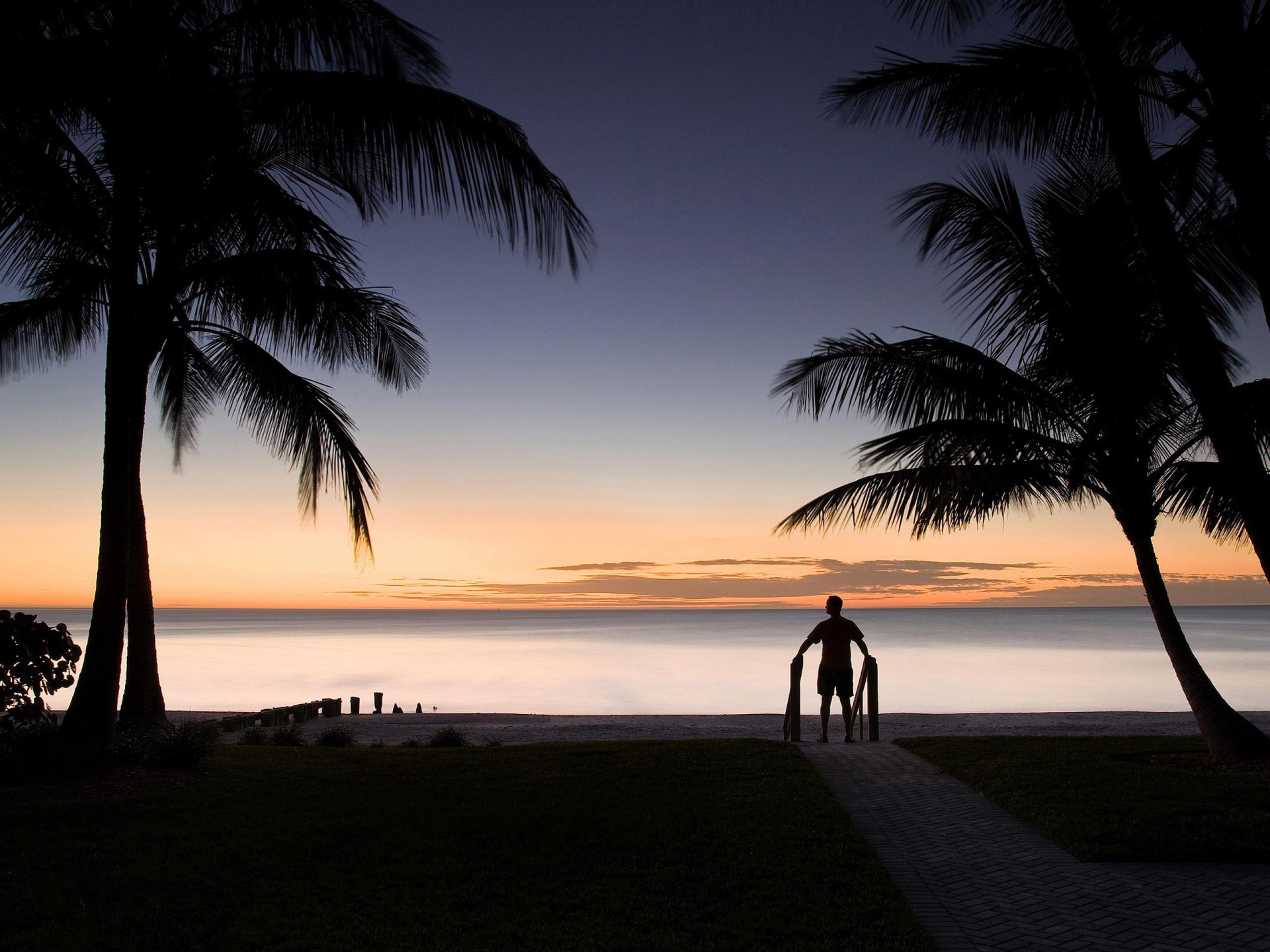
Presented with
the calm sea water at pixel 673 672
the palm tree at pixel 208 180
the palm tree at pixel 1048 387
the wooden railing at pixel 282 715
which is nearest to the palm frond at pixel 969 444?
the palm tree at pixel 1048 387

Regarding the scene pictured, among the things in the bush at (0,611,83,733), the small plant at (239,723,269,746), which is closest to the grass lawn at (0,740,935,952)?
the bush at (0,611,83,733)

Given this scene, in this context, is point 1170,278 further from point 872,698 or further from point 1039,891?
point 872,698

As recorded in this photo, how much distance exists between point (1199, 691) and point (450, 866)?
25.0ft

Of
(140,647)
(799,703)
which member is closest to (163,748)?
(140,647)

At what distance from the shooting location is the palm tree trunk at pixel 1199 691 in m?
8.64

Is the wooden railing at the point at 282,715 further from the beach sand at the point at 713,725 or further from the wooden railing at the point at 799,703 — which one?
the wooden railing at the point at 799,703

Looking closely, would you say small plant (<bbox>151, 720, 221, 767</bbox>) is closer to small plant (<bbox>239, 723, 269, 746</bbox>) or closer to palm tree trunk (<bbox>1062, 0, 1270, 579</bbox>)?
small plant (<bbox>239, 723, 269, 746</bbox>)

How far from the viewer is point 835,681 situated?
11352mm

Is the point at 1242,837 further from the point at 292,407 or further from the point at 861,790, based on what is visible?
the point at 292,407

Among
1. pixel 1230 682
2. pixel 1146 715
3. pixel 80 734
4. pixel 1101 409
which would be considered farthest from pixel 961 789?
pixel 1230 682

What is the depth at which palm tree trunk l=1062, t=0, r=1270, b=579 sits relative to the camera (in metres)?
5.93

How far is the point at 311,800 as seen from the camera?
7.26 m

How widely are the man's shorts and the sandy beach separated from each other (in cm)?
227

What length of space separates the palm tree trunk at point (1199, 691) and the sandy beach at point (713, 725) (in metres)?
4.57
